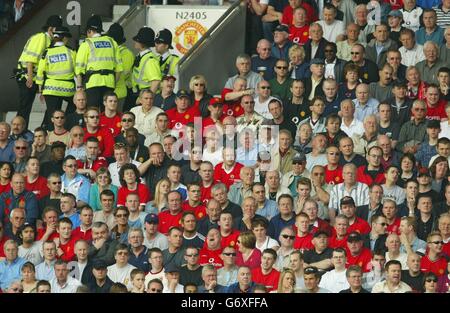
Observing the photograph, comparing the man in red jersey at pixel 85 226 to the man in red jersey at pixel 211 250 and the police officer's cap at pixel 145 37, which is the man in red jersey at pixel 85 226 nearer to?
the man in red jersey at pixel 211 250

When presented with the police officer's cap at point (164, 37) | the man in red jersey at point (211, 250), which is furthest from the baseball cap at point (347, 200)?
the police officer's cap at point (164, 37)

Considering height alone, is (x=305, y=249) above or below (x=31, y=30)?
below

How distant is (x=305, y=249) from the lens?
26516 mm

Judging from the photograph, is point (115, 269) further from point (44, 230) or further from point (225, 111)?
point (225, 111)

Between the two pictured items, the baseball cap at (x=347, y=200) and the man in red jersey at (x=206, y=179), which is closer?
the baseball cap at (x=347, y=200)

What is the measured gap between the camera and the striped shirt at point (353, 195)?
88.9ft

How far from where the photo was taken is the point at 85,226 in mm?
27328

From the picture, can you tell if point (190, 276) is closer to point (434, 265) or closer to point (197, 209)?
point (197, 209)

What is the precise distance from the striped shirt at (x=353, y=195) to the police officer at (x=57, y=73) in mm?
4222

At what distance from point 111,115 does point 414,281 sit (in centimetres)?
499

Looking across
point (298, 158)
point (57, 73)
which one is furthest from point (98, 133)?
point (298, 158)

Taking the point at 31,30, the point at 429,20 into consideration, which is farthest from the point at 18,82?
the point at 429,20

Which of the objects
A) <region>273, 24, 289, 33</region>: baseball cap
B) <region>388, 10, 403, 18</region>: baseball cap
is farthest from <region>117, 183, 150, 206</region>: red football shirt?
<region>388, 10, 403, 18</region>: baseball cap
